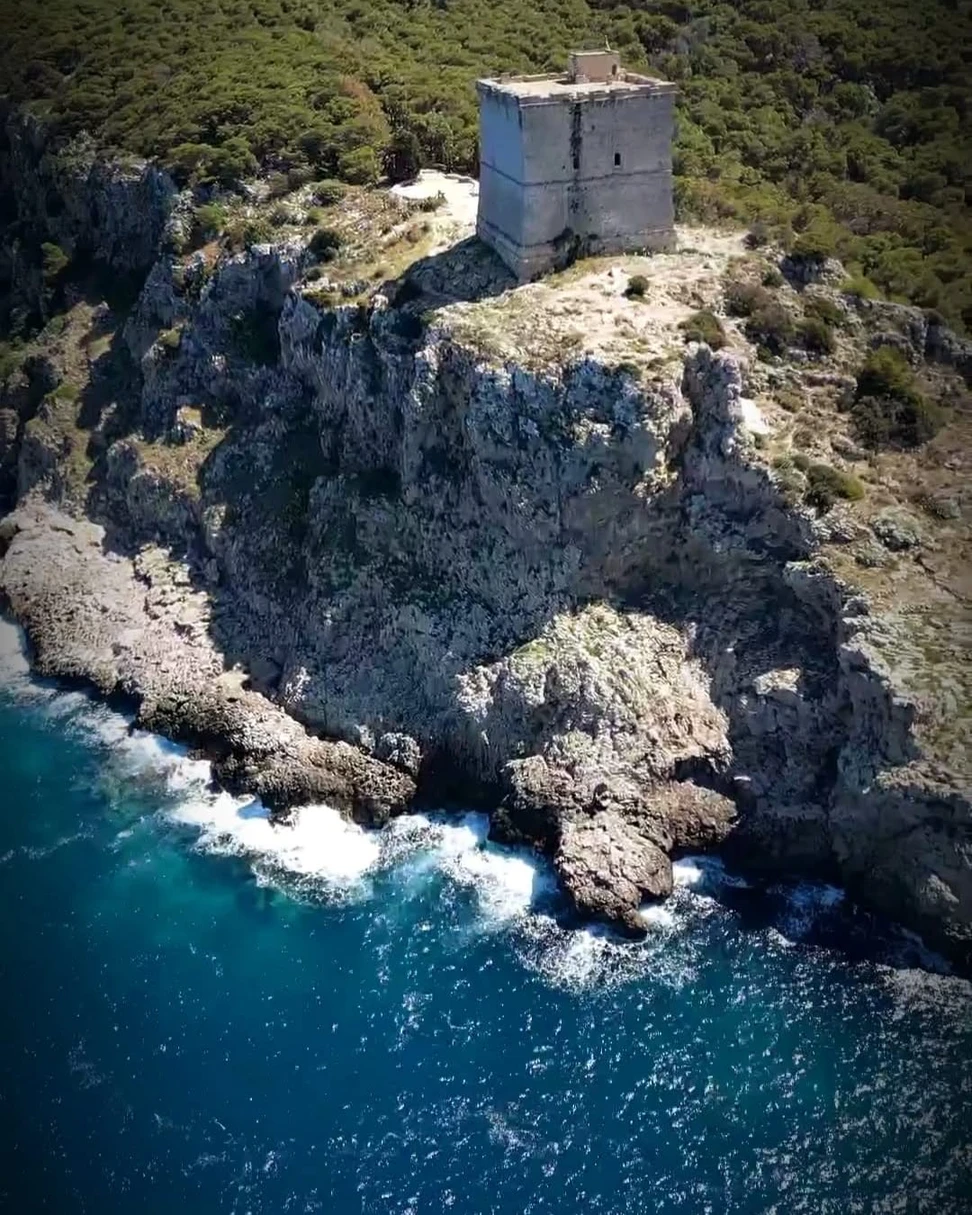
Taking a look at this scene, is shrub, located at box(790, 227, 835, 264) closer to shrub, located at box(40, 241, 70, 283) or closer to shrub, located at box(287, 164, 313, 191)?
shrub, located at box(287, 164, 313, 191)

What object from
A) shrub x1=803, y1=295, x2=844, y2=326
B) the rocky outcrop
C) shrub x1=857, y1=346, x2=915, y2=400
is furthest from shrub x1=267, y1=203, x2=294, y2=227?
shrub x1=857, y1=346, x2=915, y2=400

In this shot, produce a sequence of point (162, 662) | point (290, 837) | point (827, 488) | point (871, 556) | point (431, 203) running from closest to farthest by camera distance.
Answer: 1. point (871, 556)
2. point (827, 488)
3. point (290, 837)
4. point (162, 662)
5. point (431, 203)

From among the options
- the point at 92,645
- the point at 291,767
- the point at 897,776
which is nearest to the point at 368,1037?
the point at 291,767

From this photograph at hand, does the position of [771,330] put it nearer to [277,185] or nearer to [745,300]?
[745,300]

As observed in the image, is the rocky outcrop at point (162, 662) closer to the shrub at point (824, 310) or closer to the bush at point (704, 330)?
the bush at point (704, 330)

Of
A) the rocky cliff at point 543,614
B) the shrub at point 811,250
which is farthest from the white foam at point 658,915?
the shrub at point 811,250

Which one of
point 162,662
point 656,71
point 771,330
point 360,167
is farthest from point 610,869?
point 656,71
